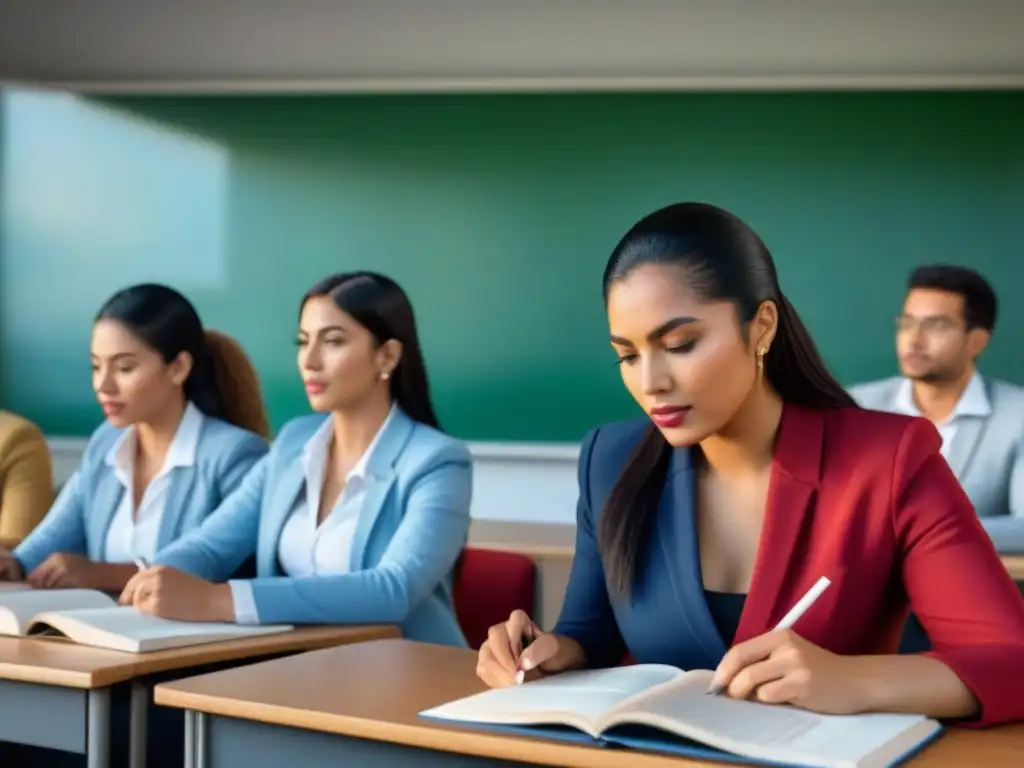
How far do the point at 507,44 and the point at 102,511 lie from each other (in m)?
2.05

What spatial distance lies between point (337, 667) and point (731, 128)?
2800 mm

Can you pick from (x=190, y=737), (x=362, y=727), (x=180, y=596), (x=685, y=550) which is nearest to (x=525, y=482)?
(x=180, y=596)

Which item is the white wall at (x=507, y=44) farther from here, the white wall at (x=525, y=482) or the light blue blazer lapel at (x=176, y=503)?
the light blue blazer lapel at (x=176, y=503)

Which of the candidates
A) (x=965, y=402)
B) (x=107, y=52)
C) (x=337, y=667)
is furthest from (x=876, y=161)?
(x=337, y=667)

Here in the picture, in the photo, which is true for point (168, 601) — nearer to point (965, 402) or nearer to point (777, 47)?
point (965, 402)

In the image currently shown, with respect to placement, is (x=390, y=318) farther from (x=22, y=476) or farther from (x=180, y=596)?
(x=22, y=476)

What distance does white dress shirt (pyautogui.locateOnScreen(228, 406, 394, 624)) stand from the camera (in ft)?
8.38

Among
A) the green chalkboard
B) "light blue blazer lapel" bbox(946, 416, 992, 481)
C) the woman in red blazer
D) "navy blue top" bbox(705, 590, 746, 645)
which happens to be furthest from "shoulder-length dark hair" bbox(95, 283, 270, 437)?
"light blue blazer lapel" bbox(946, 416, 992, 481)

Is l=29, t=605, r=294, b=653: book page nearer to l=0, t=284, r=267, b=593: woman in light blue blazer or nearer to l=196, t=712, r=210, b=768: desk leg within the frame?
l=196, t=712, r=210, b=768: desk leg

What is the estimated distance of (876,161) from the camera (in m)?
4.07

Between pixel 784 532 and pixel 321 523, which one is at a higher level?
pixel 784 532

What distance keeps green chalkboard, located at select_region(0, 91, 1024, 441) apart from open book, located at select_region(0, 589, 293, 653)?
2156mm

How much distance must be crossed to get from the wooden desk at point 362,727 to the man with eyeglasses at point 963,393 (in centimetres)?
196

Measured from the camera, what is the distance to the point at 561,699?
1.39m
